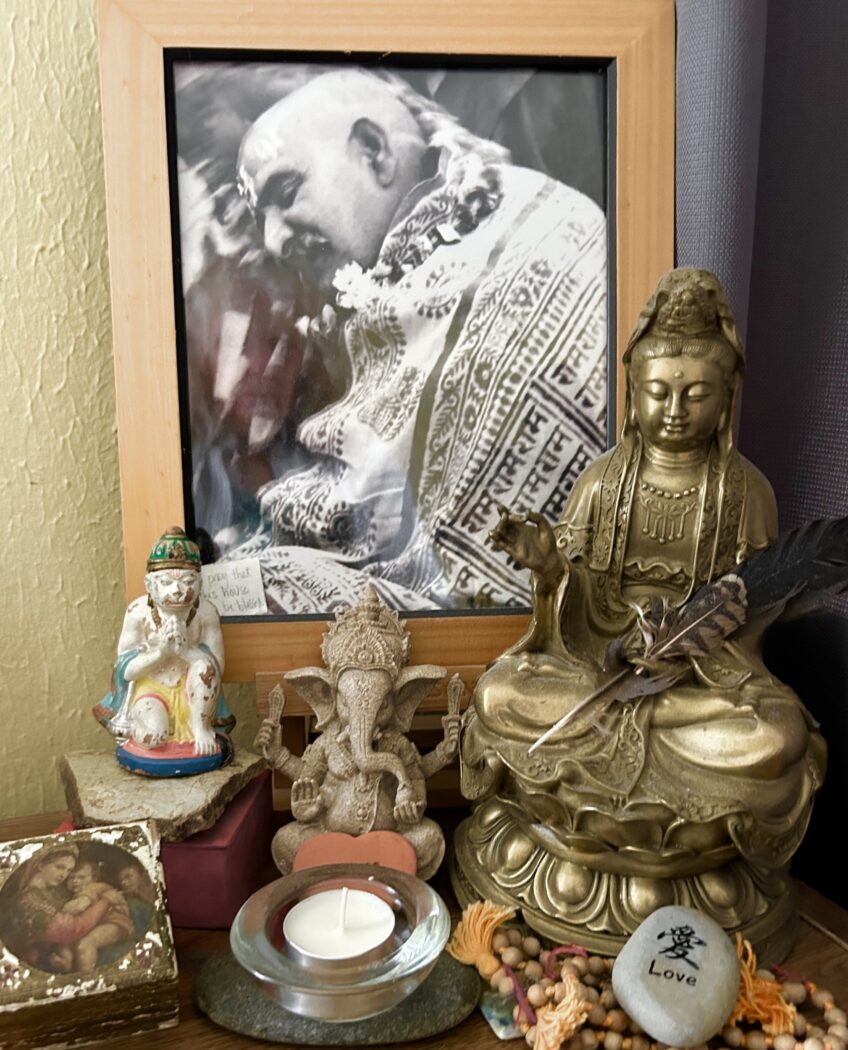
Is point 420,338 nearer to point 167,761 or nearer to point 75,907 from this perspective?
point 167,761

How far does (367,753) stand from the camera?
1172 millimetres

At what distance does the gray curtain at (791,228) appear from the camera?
1.23 m

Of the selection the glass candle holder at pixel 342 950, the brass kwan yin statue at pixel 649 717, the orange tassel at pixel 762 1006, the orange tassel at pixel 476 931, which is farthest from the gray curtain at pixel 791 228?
the glass candle holder at pixel 342 950

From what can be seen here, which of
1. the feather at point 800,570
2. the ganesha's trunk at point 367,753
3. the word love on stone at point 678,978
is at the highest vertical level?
the feather at point 800,570

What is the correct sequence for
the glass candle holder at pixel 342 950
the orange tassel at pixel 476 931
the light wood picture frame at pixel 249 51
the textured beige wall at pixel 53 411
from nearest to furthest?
the glass candle holder at pixel 342 950, the orange tassel at pixel 476 931, the light wood picture frame at pixel 249 51, the textured beige wall at pixel 53 411

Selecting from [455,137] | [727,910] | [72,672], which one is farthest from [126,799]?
[455,137]

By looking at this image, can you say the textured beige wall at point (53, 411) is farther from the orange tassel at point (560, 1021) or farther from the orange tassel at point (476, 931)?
the orange tassel at point (560, 1021)

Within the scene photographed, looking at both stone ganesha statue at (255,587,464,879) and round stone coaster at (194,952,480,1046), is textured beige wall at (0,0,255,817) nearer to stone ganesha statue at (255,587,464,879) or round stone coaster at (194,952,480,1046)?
stone ganesha statue at (255,587,464,879)

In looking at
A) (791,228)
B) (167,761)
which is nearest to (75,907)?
(167,761)

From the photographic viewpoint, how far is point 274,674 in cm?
131

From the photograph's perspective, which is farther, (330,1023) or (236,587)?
(236,587)

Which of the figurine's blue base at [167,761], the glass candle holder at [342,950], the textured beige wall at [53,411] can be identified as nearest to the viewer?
the glass candle holder at [342,950]

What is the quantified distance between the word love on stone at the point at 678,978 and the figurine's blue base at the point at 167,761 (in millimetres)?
547

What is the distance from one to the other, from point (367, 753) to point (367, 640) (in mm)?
146
